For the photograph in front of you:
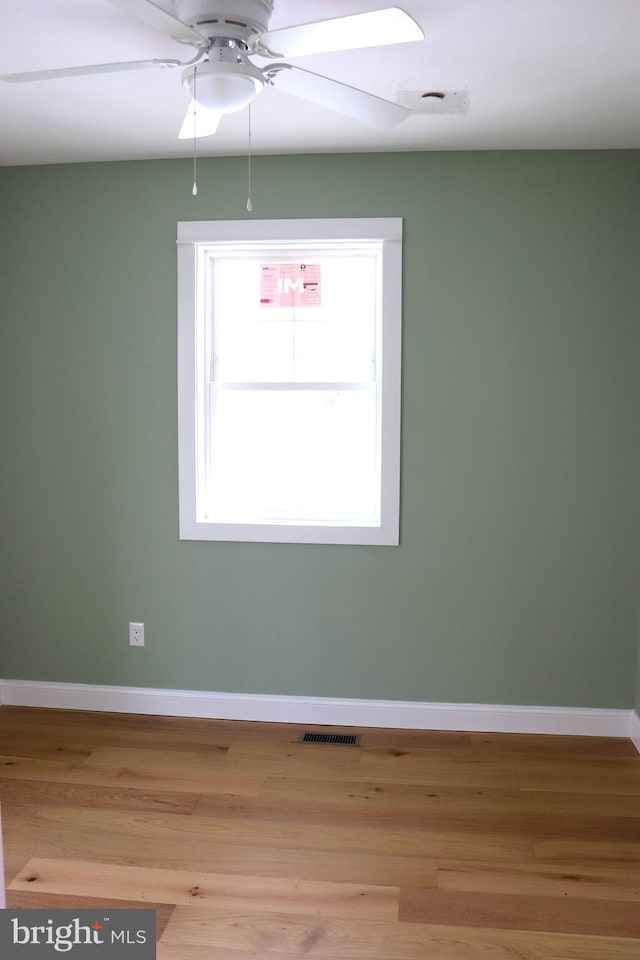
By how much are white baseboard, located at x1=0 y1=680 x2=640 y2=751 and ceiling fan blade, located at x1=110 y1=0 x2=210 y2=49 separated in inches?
110

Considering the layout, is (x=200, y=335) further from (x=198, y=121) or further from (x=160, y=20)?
(x=160, y=20)

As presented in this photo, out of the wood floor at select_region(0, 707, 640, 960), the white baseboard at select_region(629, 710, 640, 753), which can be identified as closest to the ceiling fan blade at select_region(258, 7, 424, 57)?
the wood floor at select_region(0, 707, 640, 960)

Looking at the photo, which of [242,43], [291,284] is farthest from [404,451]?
[242,43]

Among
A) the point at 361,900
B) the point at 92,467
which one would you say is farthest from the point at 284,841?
the point at 92,467

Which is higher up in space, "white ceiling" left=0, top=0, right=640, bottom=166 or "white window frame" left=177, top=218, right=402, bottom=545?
"white ceiling" left=0, top=0, right=640, bottom=166

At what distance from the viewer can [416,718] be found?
3.87m

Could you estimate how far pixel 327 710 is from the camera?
3.90 m

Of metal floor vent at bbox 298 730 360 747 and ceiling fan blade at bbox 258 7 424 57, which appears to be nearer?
ceiling fan blade at bbox 258 7 424 57

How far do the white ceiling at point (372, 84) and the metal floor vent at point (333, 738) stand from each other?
2.56 metres

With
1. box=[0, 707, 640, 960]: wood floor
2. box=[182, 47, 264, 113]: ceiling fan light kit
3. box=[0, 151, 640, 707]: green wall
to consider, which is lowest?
box=[0, 707, 640, 960]: wood floor

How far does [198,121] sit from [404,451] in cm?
178

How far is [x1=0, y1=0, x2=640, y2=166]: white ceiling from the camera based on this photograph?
2.35 metres

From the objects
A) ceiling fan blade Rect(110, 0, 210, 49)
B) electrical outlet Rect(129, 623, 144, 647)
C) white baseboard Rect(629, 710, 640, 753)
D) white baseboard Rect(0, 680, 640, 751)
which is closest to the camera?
ceiling fan blade Rect(110, 0, 210, 49)

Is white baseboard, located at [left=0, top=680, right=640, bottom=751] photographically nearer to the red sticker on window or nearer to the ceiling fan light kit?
the red sticker on window
